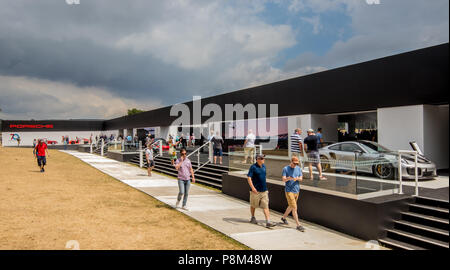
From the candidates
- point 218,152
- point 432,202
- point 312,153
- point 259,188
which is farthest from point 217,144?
point 432,202

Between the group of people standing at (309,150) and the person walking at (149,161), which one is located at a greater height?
the group of people standing at (309,150)

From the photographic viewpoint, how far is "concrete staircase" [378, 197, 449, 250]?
249 inches

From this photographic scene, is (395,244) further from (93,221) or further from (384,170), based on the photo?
(93,221)

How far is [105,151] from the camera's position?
103 feet

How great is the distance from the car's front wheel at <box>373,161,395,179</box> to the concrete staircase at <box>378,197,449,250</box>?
0.76 metres

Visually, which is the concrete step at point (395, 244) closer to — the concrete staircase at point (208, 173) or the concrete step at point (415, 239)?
the concrete step at point (415, 239)

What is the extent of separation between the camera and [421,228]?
262 inches

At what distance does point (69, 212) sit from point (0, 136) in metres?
54.3

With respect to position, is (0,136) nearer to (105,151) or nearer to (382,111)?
(105,151)

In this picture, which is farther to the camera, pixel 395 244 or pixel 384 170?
pixel 384 170

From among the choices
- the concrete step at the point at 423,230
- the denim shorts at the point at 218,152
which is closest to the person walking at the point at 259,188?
the concrete step at the point at 423,230

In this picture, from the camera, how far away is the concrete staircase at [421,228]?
6.32m

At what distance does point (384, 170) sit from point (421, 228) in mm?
1683

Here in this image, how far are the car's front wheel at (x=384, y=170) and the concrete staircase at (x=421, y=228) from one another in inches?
29.9
